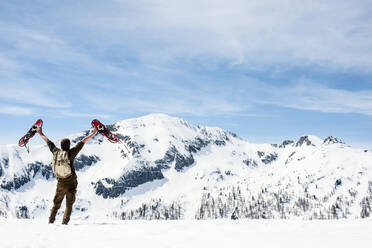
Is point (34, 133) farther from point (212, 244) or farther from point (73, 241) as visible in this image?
point (212, 244)

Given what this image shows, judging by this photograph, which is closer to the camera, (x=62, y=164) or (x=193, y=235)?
(x=193, y=235)

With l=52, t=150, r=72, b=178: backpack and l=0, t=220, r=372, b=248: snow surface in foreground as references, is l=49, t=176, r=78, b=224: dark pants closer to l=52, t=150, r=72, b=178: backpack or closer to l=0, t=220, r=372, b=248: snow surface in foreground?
l=52, t=150, r=72, b=178: backpack

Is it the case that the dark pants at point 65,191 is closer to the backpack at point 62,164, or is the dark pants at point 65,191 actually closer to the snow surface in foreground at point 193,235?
the backpack at point 62,164

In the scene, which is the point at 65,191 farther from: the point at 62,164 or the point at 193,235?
the point at 193,235

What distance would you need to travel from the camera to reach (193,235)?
961cm

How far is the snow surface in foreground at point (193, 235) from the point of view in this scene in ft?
27.1

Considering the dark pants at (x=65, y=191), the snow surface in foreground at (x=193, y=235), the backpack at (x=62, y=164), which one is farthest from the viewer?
the dark pants at (x=65, y=191)

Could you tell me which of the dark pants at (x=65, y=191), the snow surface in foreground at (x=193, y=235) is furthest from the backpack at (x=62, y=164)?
the snow surface in foreground at (x=193, y=235)

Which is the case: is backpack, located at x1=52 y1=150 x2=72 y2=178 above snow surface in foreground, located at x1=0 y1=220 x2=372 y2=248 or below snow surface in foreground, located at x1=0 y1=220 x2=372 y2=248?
above

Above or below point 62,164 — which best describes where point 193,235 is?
below

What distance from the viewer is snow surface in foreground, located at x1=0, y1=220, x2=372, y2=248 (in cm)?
825

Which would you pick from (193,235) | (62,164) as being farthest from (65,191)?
(193,235)

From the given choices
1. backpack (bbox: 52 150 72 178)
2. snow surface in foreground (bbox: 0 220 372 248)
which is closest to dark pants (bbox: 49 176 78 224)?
backpack (bbox: 52 150 72 178)

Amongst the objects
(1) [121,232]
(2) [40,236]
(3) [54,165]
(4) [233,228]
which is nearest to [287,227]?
(4) [233,228]
